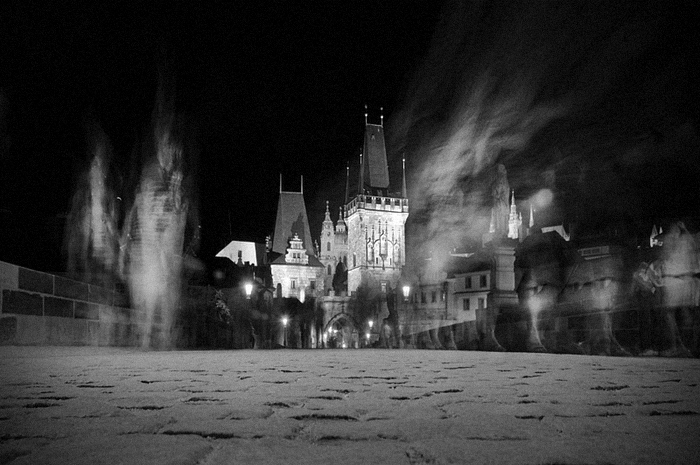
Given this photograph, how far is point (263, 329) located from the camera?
97.3ft

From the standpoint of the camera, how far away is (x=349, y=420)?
2.68 meters

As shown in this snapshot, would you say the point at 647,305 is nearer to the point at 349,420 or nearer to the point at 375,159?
the point at 349,420

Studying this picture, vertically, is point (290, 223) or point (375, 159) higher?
point (375, 159)

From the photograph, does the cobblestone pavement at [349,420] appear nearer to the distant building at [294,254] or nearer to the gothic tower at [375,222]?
the distant building at [294,254]

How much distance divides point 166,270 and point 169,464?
1226cm

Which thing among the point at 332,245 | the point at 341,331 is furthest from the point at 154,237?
the point at 332,245

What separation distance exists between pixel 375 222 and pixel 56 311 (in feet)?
315

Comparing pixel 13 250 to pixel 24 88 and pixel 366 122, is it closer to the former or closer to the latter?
pixel 24 88

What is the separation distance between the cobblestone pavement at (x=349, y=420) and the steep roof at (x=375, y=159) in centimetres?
10000

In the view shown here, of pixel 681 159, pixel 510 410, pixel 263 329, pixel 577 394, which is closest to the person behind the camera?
pixel 510 410

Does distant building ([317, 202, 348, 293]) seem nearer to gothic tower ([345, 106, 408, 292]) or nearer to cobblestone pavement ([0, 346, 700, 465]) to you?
gothic tower ([345, 106, 408, 292])

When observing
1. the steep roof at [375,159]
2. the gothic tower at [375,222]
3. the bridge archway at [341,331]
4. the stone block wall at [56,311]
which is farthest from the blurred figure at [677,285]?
the steep roof at [375,159]

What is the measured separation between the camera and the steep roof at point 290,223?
332 feet

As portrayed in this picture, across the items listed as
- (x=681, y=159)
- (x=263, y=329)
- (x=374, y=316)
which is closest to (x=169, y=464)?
(x=263, y=329)
